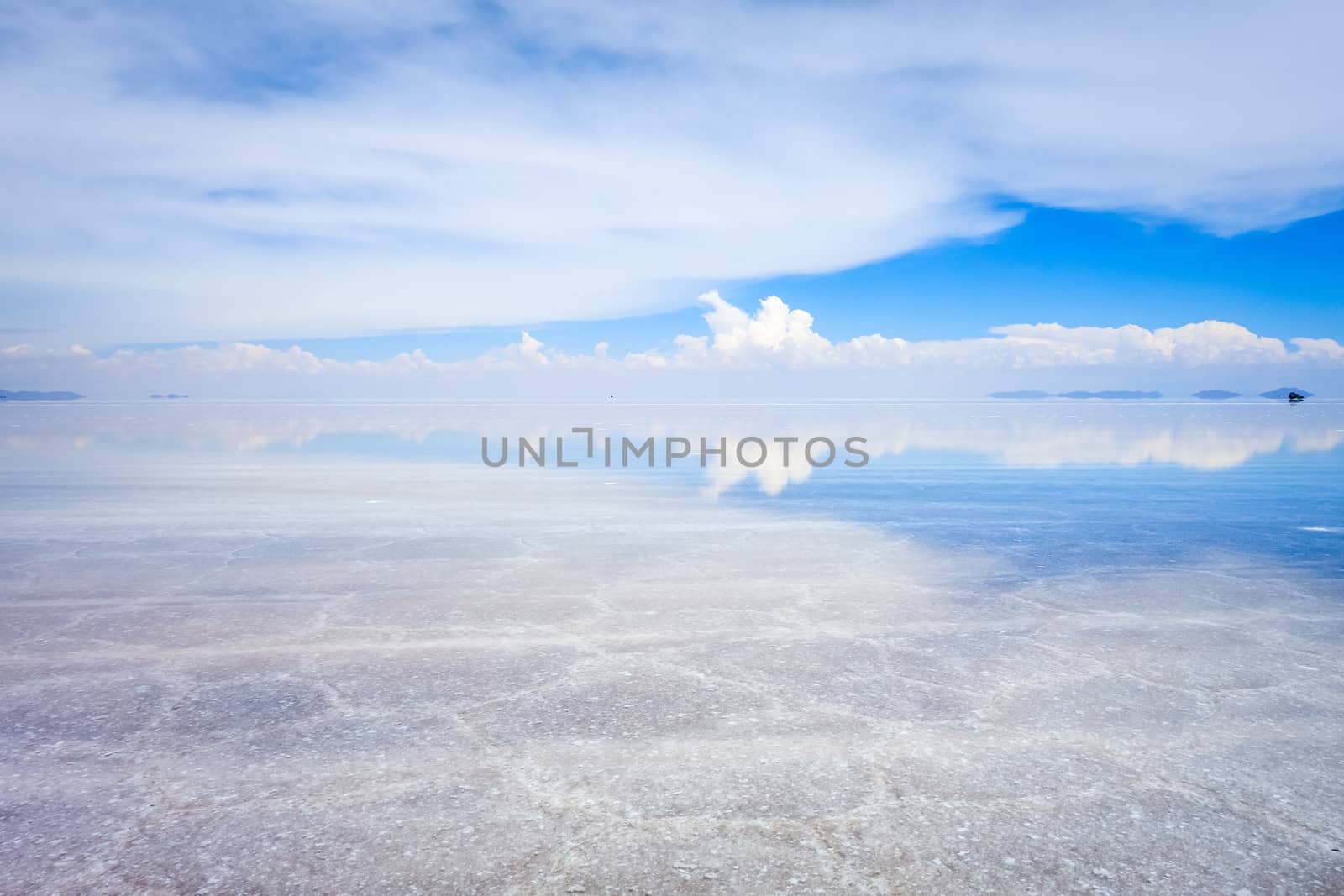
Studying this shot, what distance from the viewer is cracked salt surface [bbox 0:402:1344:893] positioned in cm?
348

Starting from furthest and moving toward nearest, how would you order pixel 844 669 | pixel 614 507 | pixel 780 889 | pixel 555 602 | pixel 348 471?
pixel 348 471
pixel 614 507
pixel 555 602
pixel 844 669
pixel 780 889

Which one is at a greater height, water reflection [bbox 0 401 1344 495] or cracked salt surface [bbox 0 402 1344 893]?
water reflection [bbox 0 401 1344 495]

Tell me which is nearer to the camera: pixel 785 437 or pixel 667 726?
pixel 667 726

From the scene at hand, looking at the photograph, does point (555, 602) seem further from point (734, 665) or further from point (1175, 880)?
point (1175, 880)

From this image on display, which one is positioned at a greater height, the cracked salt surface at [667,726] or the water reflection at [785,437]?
the water reflection at [785,437]

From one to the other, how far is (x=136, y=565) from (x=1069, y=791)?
347 inches

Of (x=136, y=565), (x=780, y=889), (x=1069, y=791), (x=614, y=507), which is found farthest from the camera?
(x=614, y=507)

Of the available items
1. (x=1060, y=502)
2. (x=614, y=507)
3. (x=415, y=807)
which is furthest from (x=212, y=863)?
(x=1060, y=502)

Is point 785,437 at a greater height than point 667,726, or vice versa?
point 785,437

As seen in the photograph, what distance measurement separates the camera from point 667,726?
4.77 metres

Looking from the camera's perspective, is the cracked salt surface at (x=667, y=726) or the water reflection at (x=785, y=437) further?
the water reflection at (x=785, y=437)

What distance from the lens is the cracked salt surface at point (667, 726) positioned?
3.48 meters

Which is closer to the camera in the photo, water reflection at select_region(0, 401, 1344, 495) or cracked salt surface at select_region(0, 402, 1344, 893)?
cracked salt surface at select_region(0, 402, 1344, 893)

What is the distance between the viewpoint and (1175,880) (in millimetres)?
3324
